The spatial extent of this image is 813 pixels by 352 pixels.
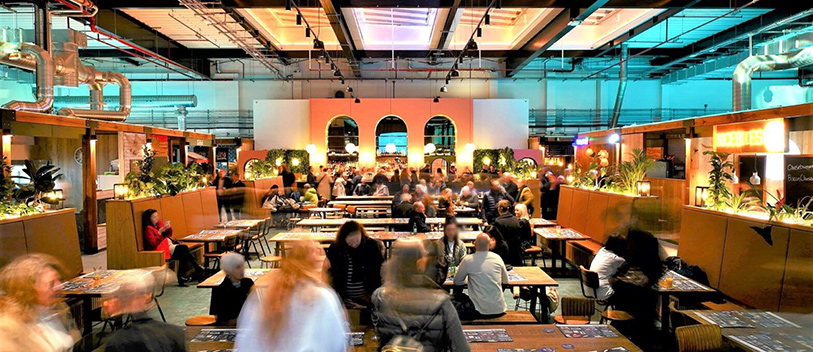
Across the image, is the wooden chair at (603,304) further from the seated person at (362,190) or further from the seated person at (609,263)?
the seated person at (362,190)

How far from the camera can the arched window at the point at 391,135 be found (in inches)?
837

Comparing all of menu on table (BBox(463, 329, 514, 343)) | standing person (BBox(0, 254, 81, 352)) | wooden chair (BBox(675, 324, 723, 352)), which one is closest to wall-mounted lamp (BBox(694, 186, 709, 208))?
wooden chair (BBox(675, 324, 723, 352))

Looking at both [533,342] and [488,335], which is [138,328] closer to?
[488,335]

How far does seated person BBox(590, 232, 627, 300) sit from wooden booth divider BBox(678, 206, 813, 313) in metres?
1.35

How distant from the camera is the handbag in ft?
9.25

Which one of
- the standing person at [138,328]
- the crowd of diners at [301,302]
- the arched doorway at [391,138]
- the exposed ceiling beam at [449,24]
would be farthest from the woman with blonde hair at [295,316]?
the arched doorway at [391,138]

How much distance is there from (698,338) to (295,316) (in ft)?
8.91

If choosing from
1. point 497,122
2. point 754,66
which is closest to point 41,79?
point 754,66

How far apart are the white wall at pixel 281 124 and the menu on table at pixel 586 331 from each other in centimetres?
1795

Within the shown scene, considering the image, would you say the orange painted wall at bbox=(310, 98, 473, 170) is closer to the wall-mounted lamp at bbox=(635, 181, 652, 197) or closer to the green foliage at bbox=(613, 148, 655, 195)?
the green foliage at bbox=(613, 148, 655, 195)

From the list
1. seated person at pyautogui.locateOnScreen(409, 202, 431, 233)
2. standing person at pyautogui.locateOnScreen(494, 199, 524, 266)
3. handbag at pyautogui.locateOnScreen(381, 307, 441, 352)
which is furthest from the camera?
seated person at pyautogui.locateOnScreen(409, 202, 431, 233)

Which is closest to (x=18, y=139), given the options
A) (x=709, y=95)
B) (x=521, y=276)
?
(x=521, y=276)

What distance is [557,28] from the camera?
41.1 feet

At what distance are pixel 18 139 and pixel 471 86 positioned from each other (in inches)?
604
